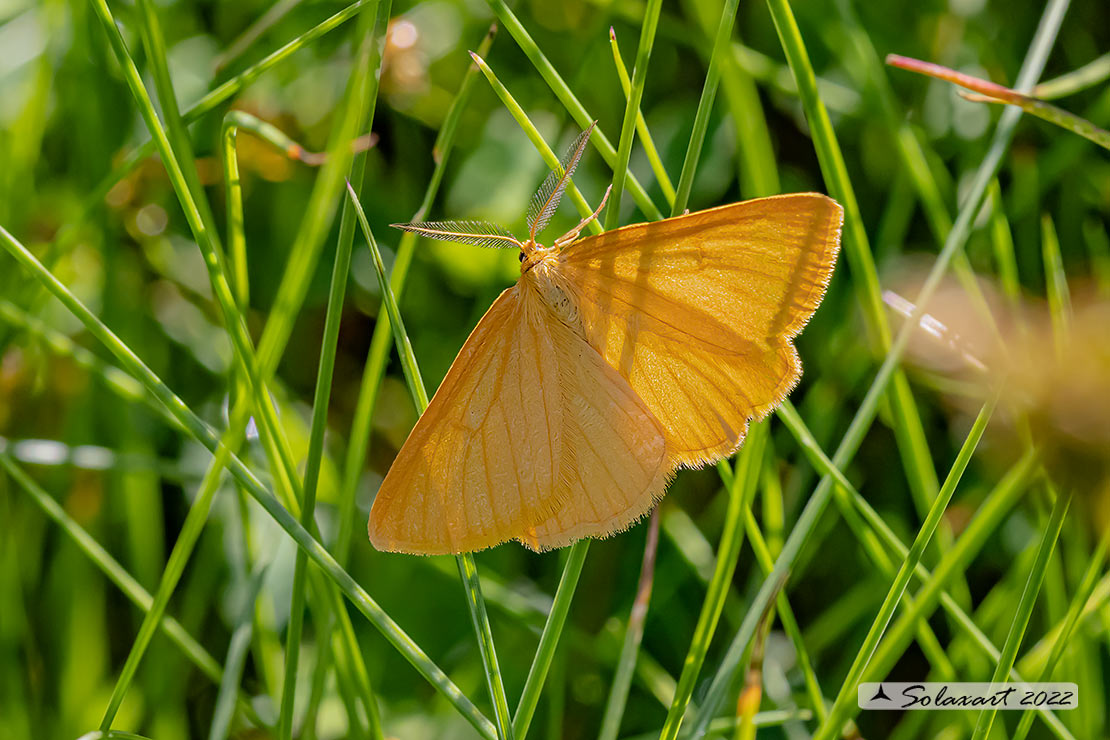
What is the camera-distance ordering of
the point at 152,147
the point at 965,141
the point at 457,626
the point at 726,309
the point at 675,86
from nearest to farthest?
1. the point at 726,309
2. the point at 152,147
3. the point at 457,626
4. the point at 965,141
5. the point at 675,86

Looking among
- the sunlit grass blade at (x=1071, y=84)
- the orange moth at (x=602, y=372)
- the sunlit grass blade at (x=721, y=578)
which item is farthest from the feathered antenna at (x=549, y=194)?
the sunlit grass blade at (x=1071, y=84)

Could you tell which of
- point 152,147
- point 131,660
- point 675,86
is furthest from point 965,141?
point 131,660

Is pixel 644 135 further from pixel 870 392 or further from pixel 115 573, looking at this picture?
pixel 115 573

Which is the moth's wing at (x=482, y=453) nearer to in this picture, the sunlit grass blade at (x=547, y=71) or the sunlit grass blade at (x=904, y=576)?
the sunlit grass blade at (x=547, y=71)

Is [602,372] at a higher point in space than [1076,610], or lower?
higher

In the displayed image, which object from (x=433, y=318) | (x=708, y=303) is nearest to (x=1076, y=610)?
(x=708, y=303)

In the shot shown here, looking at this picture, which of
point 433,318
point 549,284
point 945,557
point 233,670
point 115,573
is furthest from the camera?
point 433,318

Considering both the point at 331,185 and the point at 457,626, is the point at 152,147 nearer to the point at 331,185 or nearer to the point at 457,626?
the point at 331,185
